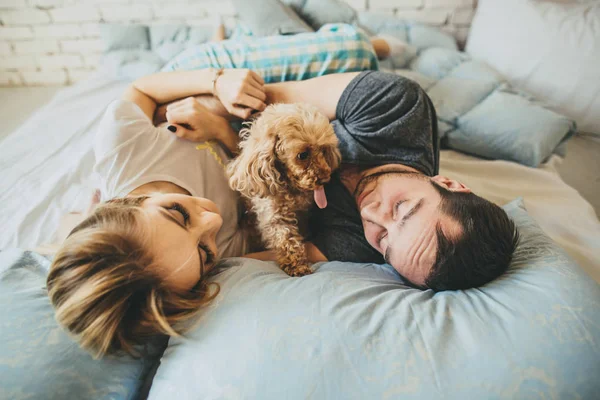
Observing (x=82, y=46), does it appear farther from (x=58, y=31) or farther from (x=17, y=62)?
(x=17, y=62)

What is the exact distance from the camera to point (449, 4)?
2.44 m

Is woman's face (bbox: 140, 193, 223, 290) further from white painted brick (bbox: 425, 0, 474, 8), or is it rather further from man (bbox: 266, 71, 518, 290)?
white painted brick (bbox: 425, 0, 474, 8)

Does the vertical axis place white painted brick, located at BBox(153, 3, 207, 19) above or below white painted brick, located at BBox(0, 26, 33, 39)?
above

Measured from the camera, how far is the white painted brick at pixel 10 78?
2887 mm

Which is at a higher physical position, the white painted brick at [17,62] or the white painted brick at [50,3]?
the white painted brick at [50,3]

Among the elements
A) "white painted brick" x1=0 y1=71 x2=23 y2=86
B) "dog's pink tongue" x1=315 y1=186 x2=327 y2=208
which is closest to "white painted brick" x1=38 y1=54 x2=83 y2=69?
"white painted brick" x1=0 y1=71 x2=23 y2=86

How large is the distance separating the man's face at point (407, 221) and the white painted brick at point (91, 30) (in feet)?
9.46

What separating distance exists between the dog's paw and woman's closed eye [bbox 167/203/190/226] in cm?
40

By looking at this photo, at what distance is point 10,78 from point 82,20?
962 mm

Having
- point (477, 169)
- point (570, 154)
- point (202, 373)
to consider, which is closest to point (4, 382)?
point (202, 373)

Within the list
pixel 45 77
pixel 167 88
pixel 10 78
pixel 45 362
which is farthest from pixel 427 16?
pixel 10 78

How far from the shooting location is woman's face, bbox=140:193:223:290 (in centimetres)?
80

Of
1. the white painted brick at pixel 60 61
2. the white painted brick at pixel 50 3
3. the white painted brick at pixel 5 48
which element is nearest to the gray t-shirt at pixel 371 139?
the white painted brick at pixel 50 3

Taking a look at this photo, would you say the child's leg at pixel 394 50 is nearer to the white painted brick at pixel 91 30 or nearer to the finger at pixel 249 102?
the finger at pixel 249 102
